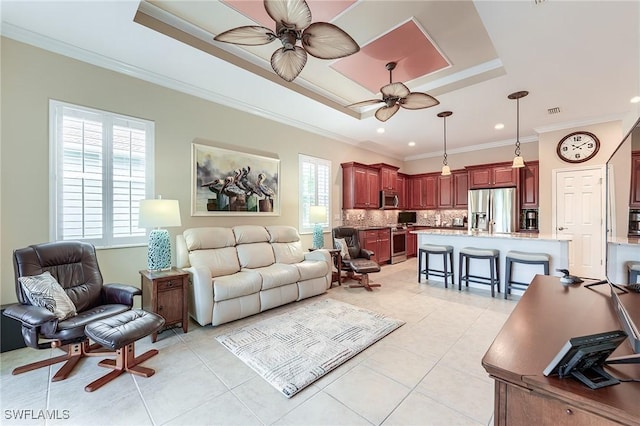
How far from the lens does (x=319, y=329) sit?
10.1 feet

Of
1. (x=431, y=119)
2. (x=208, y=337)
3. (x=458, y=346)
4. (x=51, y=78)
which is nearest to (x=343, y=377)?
(x=458, y=346)

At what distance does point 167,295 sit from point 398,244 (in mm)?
5751

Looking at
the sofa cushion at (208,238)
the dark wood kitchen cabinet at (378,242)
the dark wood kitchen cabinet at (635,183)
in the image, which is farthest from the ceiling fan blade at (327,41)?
the dark wood kitchen cabinet at (378,242)

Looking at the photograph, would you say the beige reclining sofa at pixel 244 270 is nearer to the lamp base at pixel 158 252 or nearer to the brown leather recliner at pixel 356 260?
the lamp base at pixel 158 252

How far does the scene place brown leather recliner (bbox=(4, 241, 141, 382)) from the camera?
2.09 metres

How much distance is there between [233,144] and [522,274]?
5.12 metres

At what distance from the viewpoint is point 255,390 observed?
2.06 meters

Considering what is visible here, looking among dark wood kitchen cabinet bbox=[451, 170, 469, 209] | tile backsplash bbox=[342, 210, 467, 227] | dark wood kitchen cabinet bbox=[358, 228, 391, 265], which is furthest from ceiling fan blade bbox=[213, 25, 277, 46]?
dark wood kitchen cabinet bbox=[451, 170, 469, 209]

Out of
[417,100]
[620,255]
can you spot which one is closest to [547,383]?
[620,255]

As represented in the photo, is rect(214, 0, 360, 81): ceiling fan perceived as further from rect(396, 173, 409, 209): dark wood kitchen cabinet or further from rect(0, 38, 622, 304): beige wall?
rect(396, 173, 409, 209): dark wood kitchen cabinet

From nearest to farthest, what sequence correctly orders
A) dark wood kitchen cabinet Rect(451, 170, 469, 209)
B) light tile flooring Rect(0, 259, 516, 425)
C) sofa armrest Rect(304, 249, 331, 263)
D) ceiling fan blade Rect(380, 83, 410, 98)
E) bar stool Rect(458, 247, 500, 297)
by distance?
light tile flooring Rect(0, 259, 516, 425), ceiling fan blade Rect(380, 83, 410, 98), bar stool Rect(458, 247, 500, 297), sofa armrest Rect(304, 249, 331, 263), dark wood kitchen cabinet Rect(451, 170, 469, 209)

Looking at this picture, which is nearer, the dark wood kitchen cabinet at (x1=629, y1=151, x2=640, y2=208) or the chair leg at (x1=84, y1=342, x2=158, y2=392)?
the dark wood kitchen cabinet at (x1=629, y1=151, x2=640, y2=208)

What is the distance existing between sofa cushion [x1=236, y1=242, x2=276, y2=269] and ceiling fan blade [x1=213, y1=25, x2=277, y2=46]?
270cm

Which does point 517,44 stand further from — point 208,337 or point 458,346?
point 208,337
